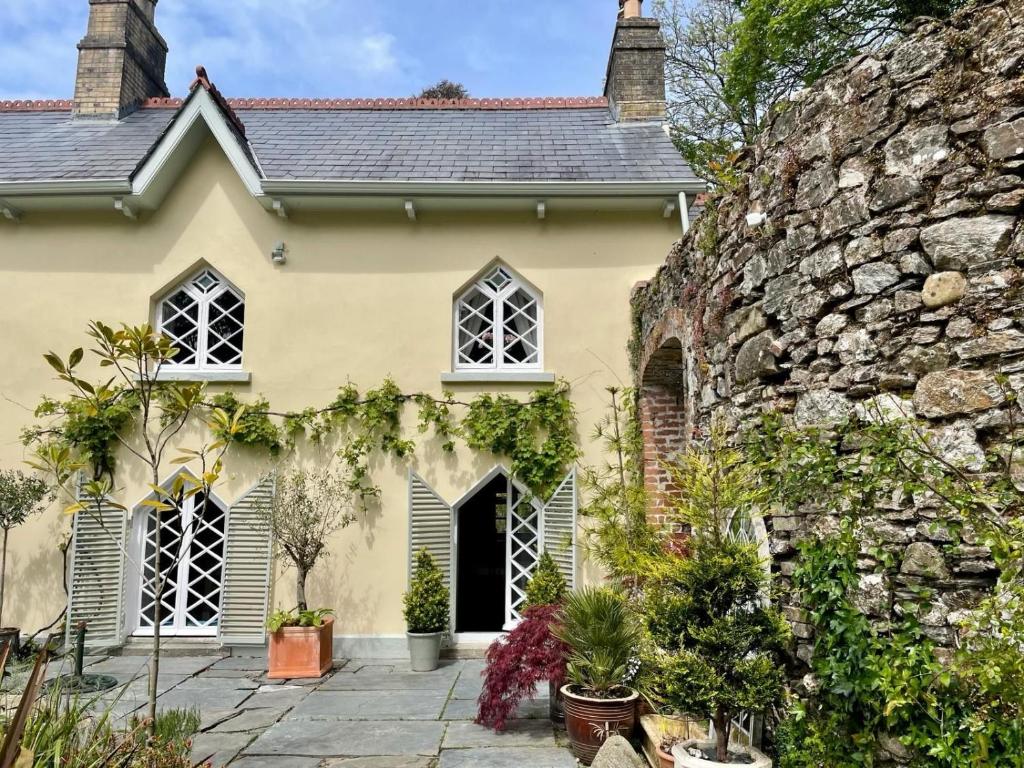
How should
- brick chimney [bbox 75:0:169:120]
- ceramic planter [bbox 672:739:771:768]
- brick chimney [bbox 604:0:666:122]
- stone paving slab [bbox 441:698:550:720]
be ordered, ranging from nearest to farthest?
ceramic planter [bbox 672:739:771:768]
stone paving slab [bbox 441:698:550:720]
brick chimney [bbox 604:0:666:122]
brick chimney [bbox 75:0:169:120]

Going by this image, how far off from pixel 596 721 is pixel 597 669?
330 mm

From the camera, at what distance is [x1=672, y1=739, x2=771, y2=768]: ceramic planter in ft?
11.3

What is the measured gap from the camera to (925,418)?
317cm

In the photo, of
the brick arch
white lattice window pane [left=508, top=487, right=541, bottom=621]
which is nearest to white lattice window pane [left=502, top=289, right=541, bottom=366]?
the brick arch

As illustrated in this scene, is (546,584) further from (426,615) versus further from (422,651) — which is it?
(422,651)

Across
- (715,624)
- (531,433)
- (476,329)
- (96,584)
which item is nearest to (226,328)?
(476,329)

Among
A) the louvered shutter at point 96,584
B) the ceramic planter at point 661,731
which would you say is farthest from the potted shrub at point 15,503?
the ceramic planter at point 661,731

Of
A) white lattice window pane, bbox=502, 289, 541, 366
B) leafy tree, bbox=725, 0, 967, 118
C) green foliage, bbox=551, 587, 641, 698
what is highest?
leafy tree, bbox=725, 0, 967, 118

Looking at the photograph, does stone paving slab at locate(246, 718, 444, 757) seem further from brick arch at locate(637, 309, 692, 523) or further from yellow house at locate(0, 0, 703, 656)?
brick arch at locate(637, 309, 692, 523)

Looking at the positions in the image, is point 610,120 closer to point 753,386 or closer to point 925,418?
point 753,386

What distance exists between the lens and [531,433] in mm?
8398

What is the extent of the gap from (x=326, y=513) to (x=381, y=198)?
12.9 feet

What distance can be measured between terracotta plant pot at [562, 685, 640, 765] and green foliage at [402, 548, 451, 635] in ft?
10.3

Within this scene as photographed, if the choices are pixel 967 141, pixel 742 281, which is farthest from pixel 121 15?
pixel 967 141
